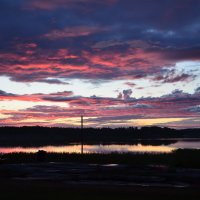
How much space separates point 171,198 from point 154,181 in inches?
270

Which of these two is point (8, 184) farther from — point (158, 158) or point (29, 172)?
point (158, 158)

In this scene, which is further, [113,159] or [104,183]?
[113,159]

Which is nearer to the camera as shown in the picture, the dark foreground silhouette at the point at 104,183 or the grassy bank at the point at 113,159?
the dark foreground silhouette at the point at 104,183

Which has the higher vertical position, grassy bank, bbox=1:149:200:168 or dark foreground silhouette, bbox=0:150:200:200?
grassy bank, bbox=1:149:200:168

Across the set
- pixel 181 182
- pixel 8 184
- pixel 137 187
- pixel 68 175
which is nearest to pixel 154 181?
pixel 181 182

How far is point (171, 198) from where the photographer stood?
61.2 ft

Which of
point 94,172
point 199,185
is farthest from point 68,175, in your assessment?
point 199,185

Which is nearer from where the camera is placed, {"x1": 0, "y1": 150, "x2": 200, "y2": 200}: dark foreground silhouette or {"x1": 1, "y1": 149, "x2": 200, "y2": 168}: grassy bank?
{"x1": 0, "y1": 150, "x2": 200, "y2": 200}: dark foreground silhouette

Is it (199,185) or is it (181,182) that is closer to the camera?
(199,185)

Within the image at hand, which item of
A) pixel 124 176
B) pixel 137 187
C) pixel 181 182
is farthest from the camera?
pixel 124 176

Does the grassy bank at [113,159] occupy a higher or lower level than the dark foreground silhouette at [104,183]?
higher

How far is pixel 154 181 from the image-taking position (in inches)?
1003

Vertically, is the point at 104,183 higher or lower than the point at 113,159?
lower

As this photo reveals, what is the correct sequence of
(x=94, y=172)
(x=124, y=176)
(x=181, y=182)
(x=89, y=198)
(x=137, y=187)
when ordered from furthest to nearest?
(x=94, y=172) < (x=124, y=176) < (x=181, y=182) < (x=137, y=187) < (x=89, y=198)
